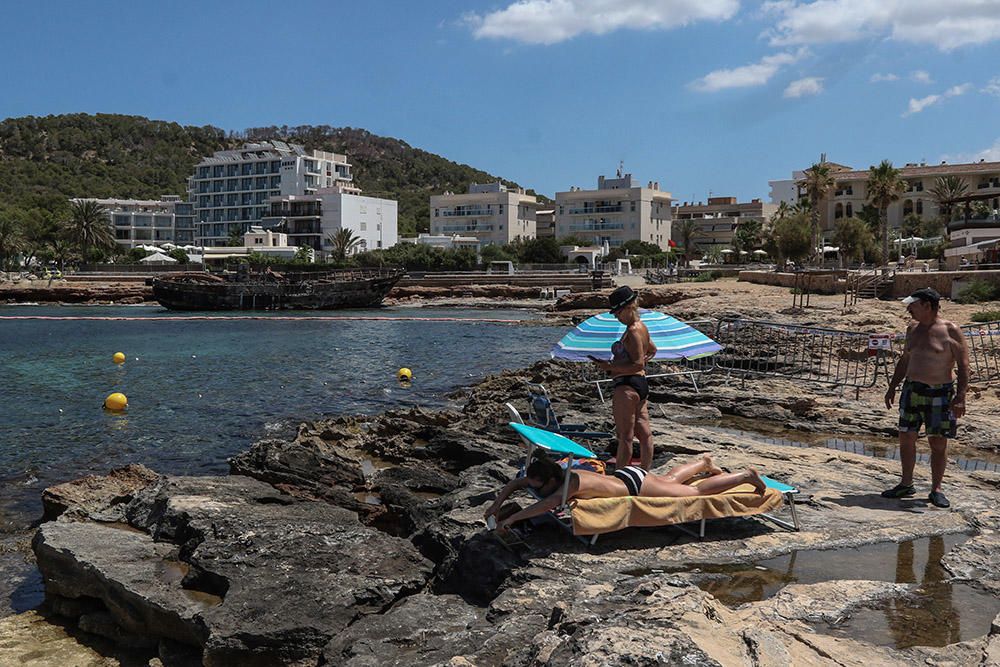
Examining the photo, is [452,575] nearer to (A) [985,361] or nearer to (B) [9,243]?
(A) [985,361]

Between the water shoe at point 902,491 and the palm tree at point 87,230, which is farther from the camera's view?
the palm tree at point 87,230

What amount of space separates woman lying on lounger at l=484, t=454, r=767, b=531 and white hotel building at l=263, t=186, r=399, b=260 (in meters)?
94.1

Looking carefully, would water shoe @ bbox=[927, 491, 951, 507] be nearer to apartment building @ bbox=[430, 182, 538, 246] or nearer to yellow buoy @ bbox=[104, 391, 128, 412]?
yellow buoy @ bbox=[104, 391, 128, 412]

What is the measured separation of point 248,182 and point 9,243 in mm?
36641

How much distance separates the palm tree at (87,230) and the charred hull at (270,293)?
3573 centimetres

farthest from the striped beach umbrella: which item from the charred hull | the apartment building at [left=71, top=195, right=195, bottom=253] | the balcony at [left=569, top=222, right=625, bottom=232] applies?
the apartment building at [left=71, top=195, right=195, bottom=253]

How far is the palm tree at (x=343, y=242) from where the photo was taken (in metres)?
91.2

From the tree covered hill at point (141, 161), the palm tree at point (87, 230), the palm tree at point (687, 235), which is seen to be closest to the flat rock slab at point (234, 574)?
the palm tree at point (687, 235)

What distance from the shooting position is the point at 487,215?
100625 mm

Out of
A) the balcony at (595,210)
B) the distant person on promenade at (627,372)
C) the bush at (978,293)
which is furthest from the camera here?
the balcony at (595,210)

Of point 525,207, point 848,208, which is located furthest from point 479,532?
point 525,207

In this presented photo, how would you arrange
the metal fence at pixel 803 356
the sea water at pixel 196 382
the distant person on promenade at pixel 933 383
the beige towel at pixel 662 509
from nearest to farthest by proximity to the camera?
→ the beige towel at pixel 662 509 → the distant person on promenade at pixel 933 383 → the sea water at pixel 196 382 → the metal fence at pixel 803 356

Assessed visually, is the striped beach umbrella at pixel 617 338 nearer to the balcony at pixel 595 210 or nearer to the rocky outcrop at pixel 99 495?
the rocky outcrop at pixel 99 495

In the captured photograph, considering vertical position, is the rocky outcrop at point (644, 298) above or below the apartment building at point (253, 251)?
below
